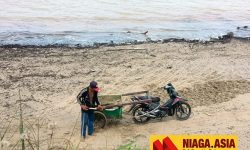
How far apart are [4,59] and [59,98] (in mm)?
4367

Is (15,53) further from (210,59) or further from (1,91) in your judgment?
(210,59)

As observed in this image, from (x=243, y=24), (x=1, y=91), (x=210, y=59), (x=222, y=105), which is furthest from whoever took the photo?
(x=243, y=24)

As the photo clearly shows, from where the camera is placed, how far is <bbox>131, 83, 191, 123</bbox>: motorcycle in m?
11.7

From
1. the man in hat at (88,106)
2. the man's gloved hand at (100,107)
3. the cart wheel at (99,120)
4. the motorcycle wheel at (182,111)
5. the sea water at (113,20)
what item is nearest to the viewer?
the man in hat at (88,106)

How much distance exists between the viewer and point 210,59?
1747cm

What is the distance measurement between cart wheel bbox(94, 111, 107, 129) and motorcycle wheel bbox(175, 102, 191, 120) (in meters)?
2.04

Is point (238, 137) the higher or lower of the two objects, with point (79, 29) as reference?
lower

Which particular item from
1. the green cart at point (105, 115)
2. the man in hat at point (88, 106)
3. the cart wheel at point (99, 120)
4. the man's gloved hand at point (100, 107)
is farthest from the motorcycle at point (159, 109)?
the man in hat at point (88, 106)

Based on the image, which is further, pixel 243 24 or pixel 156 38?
pixel 243 24

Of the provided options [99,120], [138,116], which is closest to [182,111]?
[138,116]

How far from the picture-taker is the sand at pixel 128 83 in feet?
37.4

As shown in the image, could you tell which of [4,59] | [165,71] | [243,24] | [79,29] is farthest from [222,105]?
[243,24]

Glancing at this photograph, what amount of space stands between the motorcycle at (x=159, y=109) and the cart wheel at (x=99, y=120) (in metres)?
0.84

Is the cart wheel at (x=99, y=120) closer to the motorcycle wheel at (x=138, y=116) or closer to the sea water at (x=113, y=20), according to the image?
the motorcycle wheel at (x=138, y=116)
